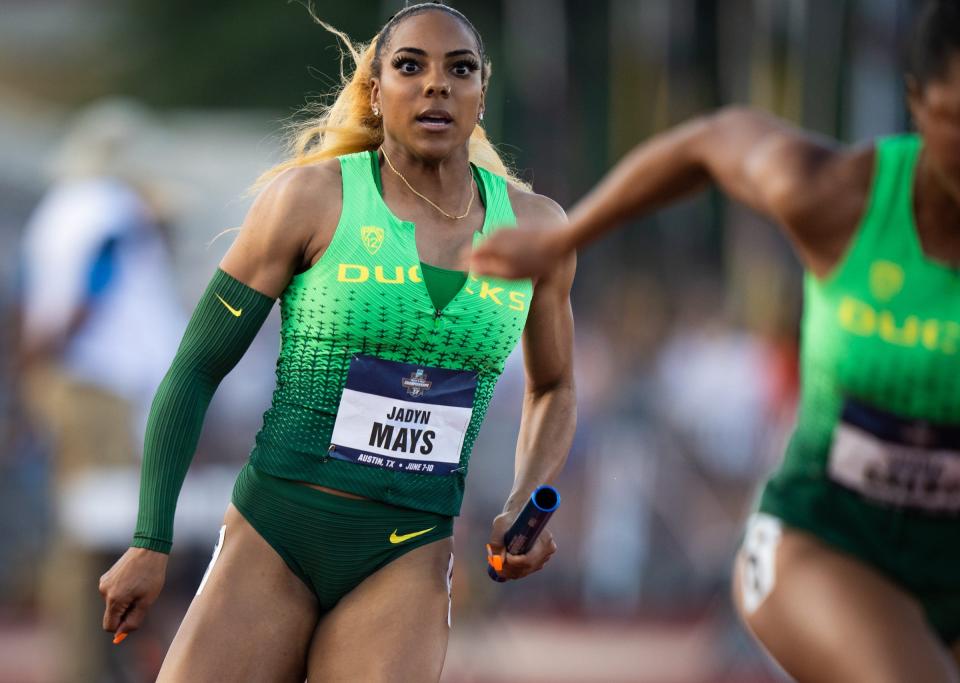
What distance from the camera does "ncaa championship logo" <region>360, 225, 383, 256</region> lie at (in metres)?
4.01

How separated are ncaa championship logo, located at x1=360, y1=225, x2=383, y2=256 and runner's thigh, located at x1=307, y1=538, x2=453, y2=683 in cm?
77

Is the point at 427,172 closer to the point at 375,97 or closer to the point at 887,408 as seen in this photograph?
the point at 375,97

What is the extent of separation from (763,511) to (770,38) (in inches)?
436

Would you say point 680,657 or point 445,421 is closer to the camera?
point 445,421

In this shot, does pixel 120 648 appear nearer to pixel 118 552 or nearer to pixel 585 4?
pixel 118 552

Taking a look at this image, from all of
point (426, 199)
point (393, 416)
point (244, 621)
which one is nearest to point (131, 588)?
point (244, 621)

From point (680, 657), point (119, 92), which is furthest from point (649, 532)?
point (119, 92)

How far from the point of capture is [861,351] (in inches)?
133

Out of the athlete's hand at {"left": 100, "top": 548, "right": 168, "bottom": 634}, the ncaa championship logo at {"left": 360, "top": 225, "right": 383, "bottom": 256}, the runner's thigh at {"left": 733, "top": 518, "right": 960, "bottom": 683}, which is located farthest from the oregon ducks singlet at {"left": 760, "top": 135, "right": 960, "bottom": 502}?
the athlete's hand at {"left": 100, "top": 548, "right": 168, "bottom": 634}

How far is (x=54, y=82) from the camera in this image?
59.6ft

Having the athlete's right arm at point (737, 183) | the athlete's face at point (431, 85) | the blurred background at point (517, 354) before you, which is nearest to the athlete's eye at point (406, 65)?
the athlete's face at point (431, 85)

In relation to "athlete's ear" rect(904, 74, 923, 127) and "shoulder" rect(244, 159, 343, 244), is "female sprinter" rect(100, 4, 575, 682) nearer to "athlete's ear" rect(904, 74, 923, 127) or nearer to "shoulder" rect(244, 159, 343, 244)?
"shoulder" rect(244, 159, 343, 244)

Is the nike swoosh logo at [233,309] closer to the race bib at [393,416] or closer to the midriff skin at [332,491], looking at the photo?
the race bib at [393,416]

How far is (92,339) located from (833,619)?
5203mm
